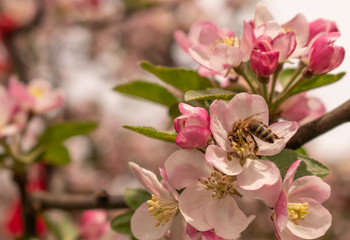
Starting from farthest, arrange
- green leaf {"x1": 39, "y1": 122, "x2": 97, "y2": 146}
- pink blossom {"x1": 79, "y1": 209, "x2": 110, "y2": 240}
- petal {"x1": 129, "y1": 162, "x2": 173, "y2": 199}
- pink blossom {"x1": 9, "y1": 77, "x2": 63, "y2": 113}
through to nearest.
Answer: pink blossom {"x1": 79, "y1": 209, "x2": 110, "y2": 240} < pink blossom {"x1": 9, "y1": 77, "x2": 63, "y2": 113} < green leaf {"x1": 39, "y1": 122, "x2": 97, "y2": 146} < petal {"x1": 129, "y1": 162, "x2": 173, "y2": 199}

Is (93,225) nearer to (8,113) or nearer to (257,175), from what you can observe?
(8,113)

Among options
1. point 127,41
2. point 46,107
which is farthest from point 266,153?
point 127,41

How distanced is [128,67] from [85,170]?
1.92 metres

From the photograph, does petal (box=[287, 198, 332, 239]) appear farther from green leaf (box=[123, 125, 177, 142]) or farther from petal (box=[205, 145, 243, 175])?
green leaf (box=[123, 125, 177, 142])

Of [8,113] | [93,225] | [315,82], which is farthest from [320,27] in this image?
[93,225]

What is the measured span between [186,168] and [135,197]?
0.30 meters

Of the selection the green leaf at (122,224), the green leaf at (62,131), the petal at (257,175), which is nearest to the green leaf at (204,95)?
the petal at (257,175)

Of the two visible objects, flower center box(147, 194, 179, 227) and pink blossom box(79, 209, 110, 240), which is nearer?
flower center box(147, 194, 179, 227)

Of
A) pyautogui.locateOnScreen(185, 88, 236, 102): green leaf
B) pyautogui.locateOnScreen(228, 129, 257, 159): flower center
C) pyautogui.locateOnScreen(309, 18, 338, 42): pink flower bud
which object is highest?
pyautogui.locateOnScreen(309, 18, 338, 42): pink flower bud

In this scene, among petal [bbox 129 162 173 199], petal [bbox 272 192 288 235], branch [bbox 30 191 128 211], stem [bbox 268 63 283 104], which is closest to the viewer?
petal [bbox 272 192 288 235]

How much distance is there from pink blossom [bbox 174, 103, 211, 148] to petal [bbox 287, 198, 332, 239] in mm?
232

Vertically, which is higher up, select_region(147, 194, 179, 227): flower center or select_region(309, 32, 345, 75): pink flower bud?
select_region(309, 32, 345, 75): pink flower bud

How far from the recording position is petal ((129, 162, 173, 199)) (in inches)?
30.8

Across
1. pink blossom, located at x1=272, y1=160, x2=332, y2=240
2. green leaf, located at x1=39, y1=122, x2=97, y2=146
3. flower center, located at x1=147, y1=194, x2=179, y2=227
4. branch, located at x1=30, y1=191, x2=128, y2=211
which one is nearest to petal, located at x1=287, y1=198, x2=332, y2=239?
pink blossom, located at x1=272, y1=160, x2=332, y2=240
